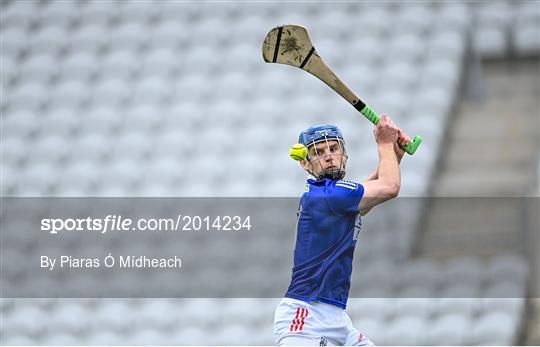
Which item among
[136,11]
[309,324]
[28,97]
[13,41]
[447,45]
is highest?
[136,11]

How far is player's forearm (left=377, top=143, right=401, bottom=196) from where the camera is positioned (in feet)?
10.8

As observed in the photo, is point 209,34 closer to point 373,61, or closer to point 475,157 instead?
point 373,61

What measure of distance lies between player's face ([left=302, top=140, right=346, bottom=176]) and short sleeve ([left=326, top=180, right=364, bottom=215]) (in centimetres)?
10

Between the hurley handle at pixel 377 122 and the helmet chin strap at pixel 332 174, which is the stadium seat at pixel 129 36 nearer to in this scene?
A: the hurley handle at pixel 377 122

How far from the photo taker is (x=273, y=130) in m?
8.30

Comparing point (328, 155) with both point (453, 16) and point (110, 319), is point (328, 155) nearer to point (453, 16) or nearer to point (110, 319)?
point (110, 319)

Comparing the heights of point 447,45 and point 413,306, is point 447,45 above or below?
→ above

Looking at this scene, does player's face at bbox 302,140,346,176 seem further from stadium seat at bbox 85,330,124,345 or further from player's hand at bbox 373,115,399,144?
stadium seat at bbox 85,330,124,345

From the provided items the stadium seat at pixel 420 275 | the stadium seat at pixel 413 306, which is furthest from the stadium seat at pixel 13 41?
the stadium seat at pixel 413 306

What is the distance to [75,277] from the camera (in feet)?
25.4

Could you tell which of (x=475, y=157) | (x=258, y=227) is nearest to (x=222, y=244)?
(x=258, y=227)

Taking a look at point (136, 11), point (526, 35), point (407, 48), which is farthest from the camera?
point (136, 11)

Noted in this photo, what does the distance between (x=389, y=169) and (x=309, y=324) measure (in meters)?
0.57

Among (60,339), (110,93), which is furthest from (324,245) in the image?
(110,93)
